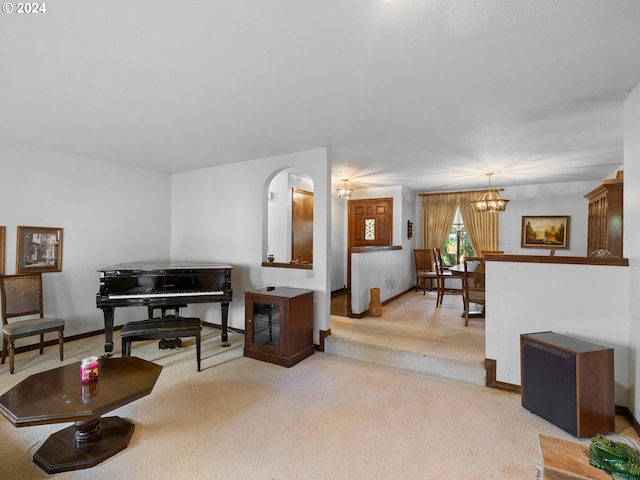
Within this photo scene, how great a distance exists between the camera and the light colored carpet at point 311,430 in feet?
6.36

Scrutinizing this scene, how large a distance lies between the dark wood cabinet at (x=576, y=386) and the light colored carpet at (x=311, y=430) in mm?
130

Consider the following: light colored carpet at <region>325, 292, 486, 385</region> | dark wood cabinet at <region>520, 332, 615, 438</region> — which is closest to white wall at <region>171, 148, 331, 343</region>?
light colored carpet at <region>325, 292, 486, 385</region>

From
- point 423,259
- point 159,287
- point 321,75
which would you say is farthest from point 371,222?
point 321,75

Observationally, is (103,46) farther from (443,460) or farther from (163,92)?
(443,460)

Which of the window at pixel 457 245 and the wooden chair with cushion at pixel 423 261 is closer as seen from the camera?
the wooden chair with cushion at pixel 423 261

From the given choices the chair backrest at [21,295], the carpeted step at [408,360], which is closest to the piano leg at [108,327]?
the chair backrest at [21,295]

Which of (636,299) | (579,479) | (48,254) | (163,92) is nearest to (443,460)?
(579,479)

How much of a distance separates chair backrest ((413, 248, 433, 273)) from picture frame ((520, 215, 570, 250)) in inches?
73.6

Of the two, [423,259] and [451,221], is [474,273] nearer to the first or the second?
[423,259]

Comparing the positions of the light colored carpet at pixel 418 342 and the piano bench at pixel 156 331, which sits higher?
the piano bench at pixel 156 331

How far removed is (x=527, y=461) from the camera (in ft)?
6.57

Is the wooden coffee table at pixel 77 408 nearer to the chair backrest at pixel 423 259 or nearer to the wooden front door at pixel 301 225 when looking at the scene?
the wooden front door at pixel 301 225

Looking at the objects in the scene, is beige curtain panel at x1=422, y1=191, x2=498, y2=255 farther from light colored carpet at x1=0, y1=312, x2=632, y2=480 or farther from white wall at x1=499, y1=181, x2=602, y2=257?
light colored carpet at x1=0, y1=312, x2=632, y2=480

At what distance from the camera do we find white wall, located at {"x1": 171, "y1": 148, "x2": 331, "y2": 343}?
395 cm
